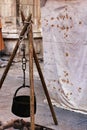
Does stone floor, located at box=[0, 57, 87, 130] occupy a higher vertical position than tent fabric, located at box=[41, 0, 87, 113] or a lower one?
lower

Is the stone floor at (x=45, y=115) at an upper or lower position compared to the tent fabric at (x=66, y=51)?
lower

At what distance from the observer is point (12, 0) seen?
1453cm

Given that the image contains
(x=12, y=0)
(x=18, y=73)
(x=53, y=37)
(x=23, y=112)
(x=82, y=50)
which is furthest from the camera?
(x=12, y=0)

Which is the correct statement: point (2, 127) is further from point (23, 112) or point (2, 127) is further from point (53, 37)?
point (53, 37)

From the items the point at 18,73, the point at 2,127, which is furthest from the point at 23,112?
the point at 18,73

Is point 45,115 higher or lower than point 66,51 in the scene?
lower

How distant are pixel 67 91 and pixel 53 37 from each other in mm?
944

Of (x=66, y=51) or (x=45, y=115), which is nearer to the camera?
(x=45, y=115)

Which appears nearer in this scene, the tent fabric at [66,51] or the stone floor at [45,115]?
the stone floor at [45,115]

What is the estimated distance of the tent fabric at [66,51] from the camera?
6.65m

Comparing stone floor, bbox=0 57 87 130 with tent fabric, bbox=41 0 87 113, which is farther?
tent fabric, bbox=41 0 87 113

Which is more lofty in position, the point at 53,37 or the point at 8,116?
the point at 53,37

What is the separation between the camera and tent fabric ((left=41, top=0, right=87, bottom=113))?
6.65 meters

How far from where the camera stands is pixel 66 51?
689cm
